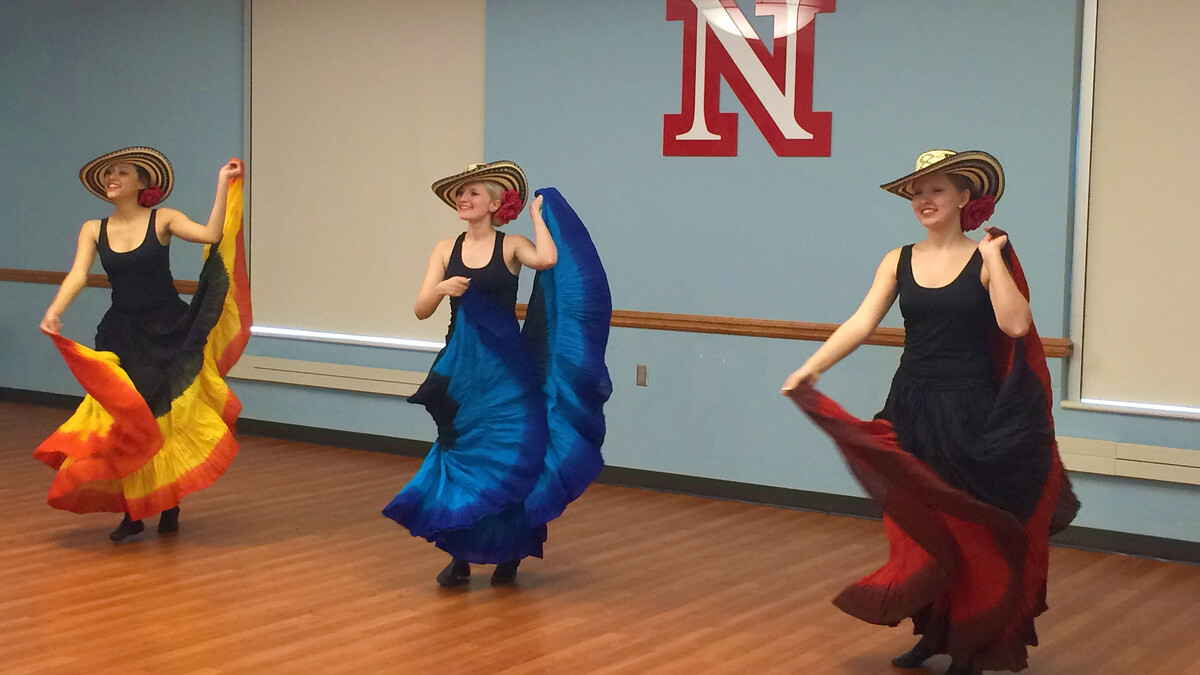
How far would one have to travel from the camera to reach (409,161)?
737 centimetres

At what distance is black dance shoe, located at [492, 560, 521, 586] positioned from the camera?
4738 millimetres

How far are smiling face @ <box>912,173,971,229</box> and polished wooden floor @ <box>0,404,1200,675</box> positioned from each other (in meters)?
1.28

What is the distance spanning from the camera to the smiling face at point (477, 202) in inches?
183

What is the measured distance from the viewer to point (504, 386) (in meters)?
4.59

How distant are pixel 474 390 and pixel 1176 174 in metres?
2.87

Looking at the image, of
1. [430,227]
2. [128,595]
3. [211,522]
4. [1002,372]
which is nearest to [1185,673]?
[1002,372]

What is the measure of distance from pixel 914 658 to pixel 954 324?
3.21ft

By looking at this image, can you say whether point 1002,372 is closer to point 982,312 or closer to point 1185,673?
point 982,312

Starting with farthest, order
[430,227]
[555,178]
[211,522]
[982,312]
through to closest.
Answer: [430,227]
[555,178]
[211,522]
[982,312]

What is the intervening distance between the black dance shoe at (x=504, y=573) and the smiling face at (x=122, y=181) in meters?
2.10

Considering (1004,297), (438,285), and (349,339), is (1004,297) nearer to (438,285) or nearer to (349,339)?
(438,285)

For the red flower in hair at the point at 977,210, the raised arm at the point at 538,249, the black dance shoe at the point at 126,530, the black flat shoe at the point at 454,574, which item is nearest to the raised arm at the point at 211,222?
the black dance shoe at the point at 126,530

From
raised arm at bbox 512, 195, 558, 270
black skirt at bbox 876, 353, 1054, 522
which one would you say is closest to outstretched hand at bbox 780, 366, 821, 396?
black skirt at bbox 876, 353, 1054, 522

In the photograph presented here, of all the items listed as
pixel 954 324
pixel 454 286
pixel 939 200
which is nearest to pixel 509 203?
pixel 454 286
